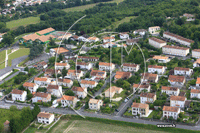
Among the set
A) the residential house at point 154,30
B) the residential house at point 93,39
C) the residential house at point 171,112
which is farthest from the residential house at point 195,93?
the residential house at point 93,39

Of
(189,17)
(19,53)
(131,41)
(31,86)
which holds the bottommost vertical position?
(31,86)

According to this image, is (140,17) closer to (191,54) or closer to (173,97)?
(191,54)

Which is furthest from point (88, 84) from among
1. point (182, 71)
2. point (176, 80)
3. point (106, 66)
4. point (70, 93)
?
point (182, 71)

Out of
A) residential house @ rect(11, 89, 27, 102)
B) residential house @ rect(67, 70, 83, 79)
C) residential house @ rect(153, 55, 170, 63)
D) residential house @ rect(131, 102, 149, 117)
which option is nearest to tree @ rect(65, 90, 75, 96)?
residential house @ rect(11, 89, 27, 102)

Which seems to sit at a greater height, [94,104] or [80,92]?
[80,92]

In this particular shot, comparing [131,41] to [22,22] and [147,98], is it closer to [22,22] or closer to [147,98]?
[147,98]

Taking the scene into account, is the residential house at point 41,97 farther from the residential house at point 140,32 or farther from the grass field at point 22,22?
the grass field at point 22,22
